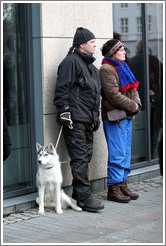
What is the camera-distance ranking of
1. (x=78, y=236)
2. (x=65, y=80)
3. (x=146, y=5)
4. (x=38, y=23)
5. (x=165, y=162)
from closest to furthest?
(x=165, y=162) < (x=78, y=236) < (x=65, y=80) < (x=38, y=23) < (x=146, y=5)

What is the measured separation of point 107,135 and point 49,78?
3.80 ft

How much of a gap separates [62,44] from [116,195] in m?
2.26

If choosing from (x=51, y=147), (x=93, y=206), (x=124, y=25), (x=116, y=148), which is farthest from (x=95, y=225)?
(x=124, y=25)

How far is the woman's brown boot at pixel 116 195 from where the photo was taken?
809 centimetres

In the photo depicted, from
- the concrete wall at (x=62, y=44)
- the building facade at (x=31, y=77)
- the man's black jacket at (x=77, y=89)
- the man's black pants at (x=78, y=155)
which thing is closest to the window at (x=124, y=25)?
the concrete wall at (x=62, y=44)

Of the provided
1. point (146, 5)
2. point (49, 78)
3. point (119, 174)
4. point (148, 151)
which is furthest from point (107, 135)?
point (146, 5)

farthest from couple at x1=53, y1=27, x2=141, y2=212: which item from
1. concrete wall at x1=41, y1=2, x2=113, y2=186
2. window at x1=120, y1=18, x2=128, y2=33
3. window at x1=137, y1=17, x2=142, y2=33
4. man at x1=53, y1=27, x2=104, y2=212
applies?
window at x1=137, y1=17, x2=142, y2=33

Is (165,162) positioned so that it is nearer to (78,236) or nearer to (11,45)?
(78,236)

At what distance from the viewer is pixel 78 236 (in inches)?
246

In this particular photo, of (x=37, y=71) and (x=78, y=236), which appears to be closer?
(x=78, y=236)

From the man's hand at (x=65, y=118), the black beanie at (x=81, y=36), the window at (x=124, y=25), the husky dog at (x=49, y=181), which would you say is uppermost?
the window at (x=124, y=25)

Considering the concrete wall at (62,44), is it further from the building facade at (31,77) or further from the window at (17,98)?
the window at (17,98)

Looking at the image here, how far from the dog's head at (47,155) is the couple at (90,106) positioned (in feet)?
0.93

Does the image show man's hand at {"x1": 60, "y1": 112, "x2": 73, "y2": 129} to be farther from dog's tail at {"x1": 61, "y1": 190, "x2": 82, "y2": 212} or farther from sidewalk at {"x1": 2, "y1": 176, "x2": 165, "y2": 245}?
sidewalk at {"x1": 2, "y1": 176, "x2": 165, "y2": 245}
